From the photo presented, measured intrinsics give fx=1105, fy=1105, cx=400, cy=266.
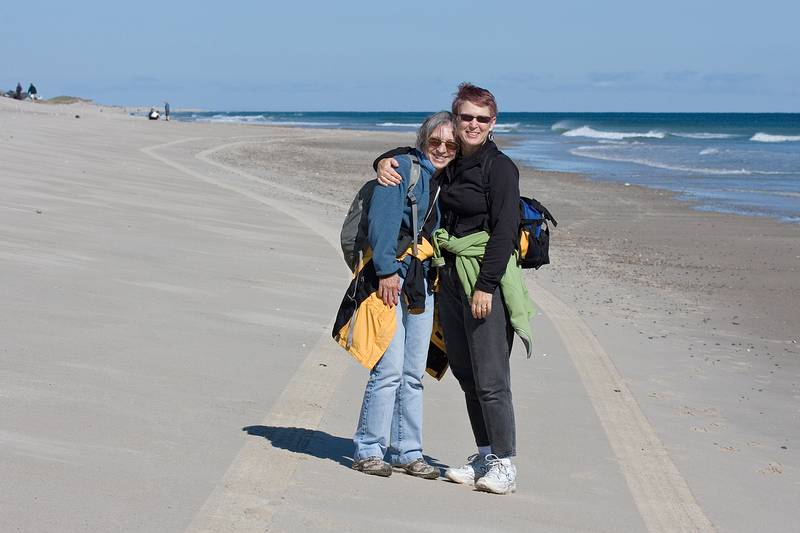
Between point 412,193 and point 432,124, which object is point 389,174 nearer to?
point 412,193

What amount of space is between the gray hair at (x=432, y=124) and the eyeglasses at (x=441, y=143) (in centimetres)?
2

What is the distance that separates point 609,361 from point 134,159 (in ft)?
53.0

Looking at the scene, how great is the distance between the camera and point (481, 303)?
4656 mm

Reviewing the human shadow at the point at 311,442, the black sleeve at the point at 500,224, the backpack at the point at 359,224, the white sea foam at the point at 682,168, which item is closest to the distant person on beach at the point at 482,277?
the black sleeve at the point at 500,224

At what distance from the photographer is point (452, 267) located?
190 inches

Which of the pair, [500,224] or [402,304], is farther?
[402,304]

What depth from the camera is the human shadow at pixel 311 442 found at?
5.17 meters

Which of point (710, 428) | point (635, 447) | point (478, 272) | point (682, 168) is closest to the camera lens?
point (478, 272)

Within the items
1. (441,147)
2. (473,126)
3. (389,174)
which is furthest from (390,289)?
(473,126)

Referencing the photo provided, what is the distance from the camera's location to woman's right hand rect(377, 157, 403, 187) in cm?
464

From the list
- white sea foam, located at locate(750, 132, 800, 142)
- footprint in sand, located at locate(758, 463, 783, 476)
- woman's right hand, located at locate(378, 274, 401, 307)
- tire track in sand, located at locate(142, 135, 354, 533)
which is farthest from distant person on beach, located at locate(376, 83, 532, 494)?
white sea foam, located at locate(750, 132, 800, 142)

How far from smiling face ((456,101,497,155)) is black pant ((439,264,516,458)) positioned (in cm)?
56

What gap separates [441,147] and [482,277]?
0.59 meters

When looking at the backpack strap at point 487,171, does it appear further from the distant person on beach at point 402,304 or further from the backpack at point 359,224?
the backpack at point 359,224
